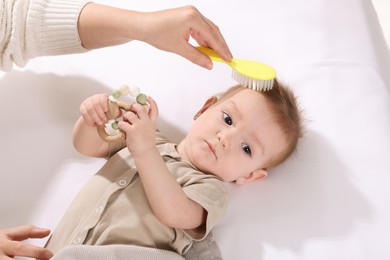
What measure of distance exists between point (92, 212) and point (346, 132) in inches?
20.5

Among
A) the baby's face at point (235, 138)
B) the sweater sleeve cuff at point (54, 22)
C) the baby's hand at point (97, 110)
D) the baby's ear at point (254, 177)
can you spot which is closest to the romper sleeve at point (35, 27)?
the sweater sleeve cuff at point (54, 22)

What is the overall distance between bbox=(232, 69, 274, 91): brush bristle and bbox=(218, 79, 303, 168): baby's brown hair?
0.07ft

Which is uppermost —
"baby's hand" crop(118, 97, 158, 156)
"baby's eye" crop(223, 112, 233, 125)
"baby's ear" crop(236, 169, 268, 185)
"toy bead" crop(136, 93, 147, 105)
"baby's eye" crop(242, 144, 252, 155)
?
"toy bead" crop(136, 93, 147, 105)

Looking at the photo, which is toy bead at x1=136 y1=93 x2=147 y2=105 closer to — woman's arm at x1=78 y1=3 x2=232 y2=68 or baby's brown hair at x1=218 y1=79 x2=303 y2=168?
woman's arm at x1=78 y1=3 x2=232 y2=68

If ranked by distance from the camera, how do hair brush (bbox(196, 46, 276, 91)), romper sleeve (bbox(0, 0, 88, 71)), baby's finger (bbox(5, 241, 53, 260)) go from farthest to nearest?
romper sleeve (bbox(0, 0, 88, 71)), hair brush (bbox(196, 46, 276, 91)), baby's finger (bbox(5, 241, 53, 260))

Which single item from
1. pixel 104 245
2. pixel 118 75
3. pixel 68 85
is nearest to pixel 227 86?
pixel 118 75

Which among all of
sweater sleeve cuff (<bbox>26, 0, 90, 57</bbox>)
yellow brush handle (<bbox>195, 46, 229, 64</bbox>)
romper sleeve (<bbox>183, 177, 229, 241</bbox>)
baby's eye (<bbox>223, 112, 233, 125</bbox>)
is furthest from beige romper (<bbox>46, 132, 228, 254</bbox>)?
sweater sleeve cuff (<bbox>26, 0, 90, 57</bbox>)

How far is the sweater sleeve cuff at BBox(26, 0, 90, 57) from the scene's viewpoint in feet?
3.65

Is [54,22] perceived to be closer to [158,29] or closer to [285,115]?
[158,29]

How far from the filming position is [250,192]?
1.05 m

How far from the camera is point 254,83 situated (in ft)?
3.31

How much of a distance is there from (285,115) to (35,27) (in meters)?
0.54

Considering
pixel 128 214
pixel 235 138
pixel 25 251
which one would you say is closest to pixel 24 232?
pixel 25 251

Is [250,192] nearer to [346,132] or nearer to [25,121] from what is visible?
[346,132]
